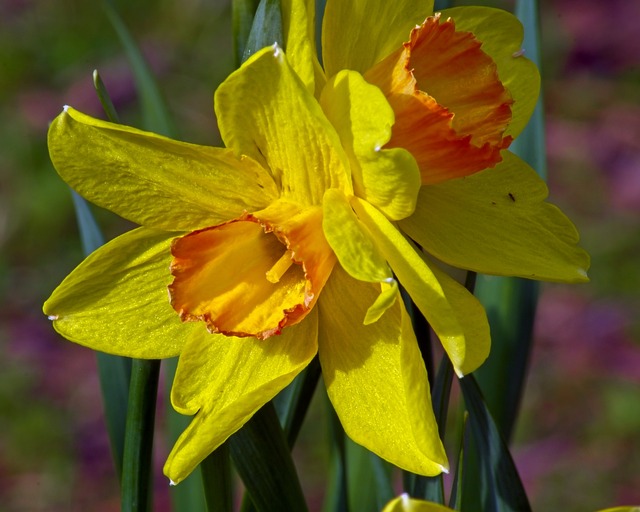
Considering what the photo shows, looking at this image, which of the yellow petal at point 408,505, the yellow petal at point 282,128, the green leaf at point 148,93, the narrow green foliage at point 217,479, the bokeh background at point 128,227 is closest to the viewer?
the yellow petal at point 408,505

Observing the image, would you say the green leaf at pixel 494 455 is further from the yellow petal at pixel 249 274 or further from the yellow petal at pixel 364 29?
the yellow petal at pixel 364 29

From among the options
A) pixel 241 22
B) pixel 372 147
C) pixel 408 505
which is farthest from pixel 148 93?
pixel 408 505

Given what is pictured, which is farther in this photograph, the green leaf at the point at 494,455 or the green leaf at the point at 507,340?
the green leaf at the point at 507,340

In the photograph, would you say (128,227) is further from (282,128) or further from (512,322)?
(282,128)

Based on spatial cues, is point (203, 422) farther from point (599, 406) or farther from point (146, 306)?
point (599, 406)

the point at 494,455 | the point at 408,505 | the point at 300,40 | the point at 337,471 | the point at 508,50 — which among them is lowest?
the point at 337,471

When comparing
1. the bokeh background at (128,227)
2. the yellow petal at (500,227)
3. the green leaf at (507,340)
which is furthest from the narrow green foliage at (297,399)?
the bokeh background at (128,227)
